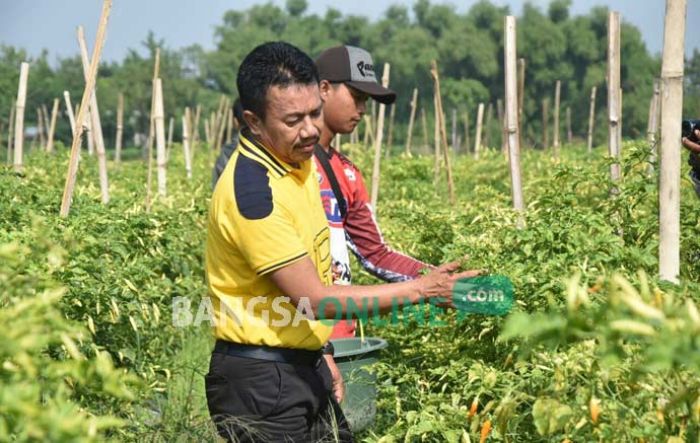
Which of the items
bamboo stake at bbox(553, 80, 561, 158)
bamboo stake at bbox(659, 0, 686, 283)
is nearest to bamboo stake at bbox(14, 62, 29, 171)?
bamboo stake at bbox(659, 0, 686, 283)

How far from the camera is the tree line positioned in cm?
4656

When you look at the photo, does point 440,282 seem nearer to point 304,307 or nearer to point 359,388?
point 304,307

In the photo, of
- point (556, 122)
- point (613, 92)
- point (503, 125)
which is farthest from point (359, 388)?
point (503, 125)

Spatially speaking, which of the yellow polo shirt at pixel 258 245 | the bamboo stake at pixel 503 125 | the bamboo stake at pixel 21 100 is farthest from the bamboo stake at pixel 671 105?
the bamboo stake at pixel 21 100

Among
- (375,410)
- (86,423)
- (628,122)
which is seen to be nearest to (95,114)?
(375,410)

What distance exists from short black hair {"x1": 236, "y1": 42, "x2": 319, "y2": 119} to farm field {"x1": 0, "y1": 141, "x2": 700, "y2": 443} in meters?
0.58

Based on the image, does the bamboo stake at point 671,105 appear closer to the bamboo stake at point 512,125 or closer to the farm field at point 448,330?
the farm field at point 448,330

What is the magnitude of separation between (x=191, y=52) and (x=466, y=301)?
60.3 m

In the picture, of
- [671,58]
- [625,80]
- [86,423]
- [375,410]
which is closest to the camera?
[86,423]

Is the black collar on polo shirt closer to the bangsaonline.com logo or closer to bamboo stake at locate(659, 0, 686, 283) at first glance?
the bangsaonline.com logo

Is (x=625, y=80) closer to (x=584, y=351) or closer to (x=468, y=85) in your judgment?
(x=468, y=85)

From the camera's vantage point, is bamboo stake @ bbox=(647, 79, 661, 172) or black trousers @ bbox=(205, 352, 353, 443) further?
bamboo stake @ bbox=(647, 79, 661, 172)

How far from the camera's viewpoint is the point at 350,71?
331 centimetres

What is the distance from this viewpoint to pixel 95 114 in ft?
18.6
